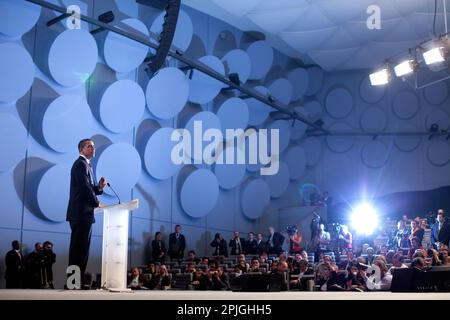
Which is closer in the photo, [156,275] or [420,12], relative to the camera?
[156,275]

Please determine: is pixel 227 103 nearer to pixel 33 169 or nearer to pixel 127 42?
pixel 127 42

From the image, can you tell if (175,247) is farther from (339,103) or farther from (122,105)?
(339,103)

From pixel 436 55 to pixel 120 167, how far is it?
7.83m

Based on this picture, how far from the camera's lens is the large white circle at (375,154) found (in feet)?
66.0

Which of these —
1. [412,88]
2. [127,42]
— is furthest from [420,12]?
[127,42]

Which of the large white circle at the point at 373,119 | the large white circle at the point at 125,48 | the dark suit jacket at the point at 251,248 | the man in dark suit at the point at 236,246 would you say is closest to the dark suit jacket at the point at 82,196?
the large white circle at the point at 125,48

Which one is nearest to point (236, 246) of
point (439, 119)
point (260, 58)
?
point (260, 58)

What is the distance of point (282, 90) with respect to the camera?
1859 cm

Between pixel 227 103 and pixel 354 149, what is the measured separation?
21.4ft

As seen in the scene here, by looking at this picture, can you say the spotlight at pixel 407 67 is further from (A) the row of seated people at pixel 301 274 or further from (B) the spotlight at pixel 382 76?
(A) the row of seated people at pixel 301 274

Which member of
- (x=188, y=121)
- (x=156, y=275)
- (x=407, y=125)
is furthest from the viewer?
(x=407, y=125)

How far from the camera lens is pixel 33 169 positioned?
11680 millimetres

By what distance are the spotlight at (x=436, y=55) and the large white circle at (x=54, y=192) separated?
8656 millimetres
